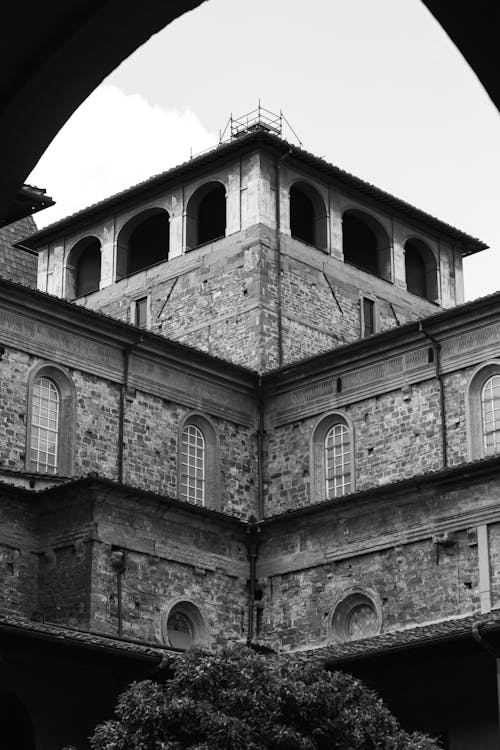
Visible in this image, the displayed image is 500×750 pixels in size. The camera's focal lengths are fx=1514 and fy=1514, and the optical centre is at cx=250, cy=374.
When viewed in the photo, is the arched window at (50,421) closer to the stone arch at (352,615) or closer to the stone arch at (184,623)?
the stone arch at (184,623)

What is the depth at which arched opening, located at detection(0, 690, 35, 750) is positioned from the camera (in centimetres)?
2222

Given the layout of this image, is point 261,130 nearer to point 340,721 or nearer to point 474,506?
point 474,506

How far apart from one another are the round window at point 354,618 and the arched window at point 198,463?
4.03 m

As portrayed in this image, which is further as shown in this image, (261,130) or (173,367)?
(261,130)

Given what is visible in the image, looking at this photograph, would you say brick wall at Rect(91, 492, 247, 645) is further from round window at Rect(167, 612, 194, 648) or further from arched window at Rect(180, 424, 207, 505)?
arched window at Rect(180, 424, 207, 505)

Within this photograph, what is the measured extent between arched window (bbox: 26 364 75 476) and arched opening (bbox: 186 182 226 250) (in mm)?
8257

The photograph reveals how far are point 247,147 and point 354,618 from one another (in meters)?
13.3

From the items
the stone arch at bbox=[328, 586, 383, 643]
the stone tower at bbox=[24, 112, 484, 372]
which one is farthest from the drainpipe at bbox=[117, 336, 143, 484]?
the stone arch at bbox=[328, 586, 383, 643]

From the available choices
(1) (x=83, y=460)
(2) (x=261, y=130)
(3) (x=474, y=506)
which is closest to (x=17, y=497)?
(1) (x=83, y=460)

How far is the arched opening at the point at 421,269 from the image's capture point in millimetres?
39688

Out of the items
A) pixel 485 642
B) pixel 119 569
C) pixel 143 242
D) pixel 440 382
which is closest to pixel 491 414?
pixel 440 382

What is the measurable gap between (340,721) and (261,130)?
70.7 ft

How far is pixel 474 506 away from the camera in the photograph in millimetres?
27094

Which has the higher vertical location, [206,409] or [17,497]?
[206,409]
